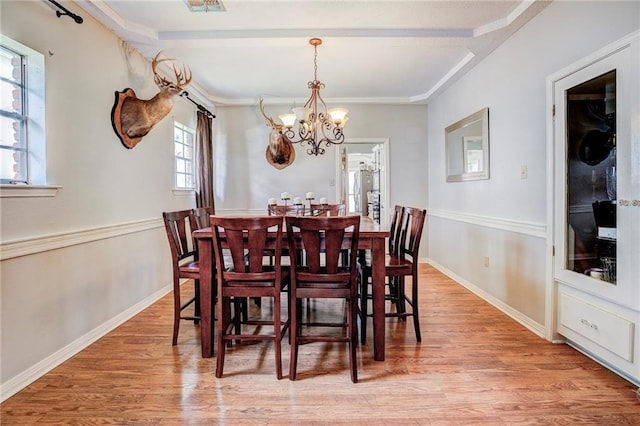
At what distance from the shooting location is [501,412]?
5.80 feet

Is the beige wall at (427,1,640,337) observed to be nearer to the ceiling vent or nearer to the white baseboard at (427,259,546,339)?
the white baseboard at (427,259,546,339)

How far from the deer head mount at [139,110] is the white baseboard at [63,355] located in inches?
59.5

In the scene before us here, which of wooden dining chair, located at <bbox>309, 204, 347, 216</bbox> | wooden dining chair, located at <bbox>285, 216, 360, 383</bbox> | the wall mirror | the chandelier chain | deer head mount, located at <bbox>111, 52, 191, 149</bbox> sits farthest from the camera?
wooden dining chair, located at <bbox>309, 204, 347, 216</bbox>

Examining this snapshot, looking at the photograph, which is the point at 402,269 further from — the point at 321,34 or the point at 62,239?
the point at 62,239

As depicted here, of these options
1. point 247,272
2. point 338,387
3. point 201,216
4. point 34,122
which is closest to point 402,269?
point 338,387

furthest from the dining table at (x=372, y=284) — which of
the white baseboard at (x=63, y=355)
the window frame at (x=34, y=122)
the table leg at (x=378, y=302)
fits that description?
the window frame at (x=34, y=122)

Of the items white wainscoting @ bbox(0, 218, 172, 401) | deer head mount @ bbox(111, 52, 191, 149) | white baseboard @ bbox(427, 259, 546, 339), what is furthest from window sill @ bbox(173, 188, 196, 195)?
white baseboard @ bbox(427, 259, 546, 339)

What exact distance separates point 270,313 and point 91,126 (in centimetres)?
216

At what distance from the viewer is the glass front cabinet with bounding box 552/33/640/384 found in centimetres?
190

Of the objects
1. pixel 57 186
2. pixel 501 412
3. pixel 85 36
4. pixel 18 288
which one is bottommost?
pixel 501 412

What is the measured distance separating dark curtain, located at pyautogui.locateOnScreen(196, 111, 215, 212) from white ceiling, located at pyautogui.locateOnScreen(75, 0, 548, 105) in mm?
653

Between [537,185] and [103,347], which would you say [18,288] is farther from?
[537,185]

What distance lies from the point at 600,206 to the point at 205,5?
3038mm

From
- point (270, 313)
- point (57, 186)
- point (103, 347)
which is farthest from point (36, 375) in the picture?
point (270, 313)
